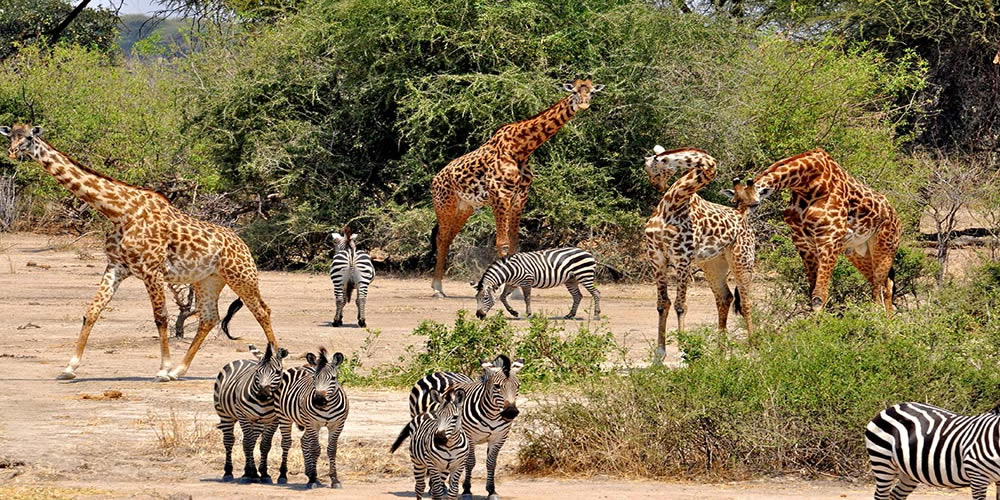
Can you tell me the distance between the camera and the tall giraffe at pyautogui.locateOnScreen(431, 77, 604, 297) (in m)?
21.2

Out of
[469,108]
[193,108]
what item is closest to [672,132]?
[469,108]

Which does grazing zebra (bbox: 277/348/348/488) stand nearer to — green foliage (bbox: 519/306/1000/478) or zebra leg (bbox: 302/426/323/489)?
zebra leg (bbox: 302/426/323/489)

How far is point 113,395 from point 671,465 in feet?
17.5

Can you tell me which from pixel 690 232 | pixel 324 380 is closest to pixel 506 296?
pixel 690 232

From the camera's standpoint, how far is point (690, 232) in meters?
13.8

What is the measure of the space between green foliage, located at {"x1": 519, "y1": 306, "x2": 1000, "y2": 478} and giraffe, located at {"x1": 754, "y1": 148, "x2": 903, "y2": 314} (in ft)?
12.2

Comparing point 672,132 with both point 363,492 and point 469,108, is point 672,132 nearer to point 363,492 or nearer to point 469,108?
A: point 469,108

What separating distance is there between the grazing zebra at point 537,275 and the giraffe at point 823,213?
4.89 m

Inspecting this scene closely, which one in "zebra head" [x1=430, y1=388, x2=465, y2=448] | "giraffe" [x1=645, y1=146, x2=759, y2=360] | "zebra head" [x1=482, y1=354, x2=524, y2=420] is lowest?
"zebra head" [x1=430, y1=388, x2=465, y2=448]

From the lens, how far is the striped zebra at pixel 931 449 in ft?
24.6

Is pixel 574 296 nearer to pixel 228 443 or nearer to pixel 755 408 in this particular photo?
pixel 755 408

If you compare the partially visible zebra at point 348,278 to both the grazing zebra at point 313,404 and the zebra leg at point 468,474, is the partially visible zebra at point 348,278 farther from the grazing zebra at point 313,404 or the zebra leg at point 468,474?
the zebra leg at point 468,474

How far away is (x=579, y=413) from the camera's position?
10008 mm

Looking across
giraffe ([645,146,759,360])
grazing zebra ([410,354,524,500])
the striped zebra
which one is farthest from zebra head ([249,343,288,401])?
giraffe ([645,146,759,360])
